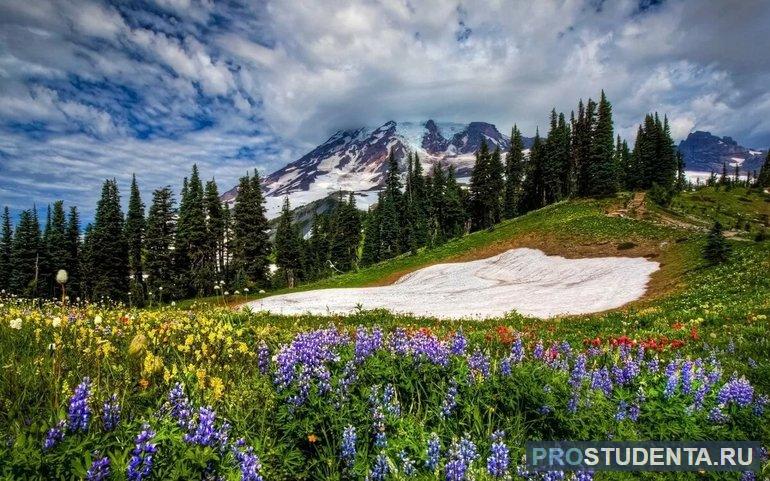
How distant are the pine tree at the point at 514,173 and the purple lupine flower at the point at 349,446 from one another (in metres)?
99.6

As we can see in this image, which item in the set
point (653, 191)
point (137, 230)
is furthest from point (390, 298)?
point (137, 230)

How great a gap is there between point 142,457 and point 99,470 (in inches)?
9.8

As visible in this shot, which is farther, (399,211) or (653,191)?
(399,211)

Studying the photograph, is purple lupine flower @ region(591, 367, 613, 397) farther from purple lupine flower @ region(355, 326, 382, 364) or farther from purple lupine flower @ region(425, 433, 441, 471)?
purple lupine flower @ region(355, 326, 382, 364)

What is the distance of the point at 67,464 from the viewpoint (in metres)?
2.66

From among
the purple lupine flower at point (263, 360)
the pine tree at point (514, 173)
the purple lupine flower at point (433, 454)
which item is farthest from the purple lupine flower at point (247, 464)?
the pine tree at point (514, 173)

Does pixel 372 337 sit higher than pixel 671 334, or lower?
higher

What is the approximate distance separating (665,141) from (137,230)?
10349 cm

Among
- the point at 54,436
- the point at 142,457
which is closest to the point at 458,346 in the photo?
the point at 142,457

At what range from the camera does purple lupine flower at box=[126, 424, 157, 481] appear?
8.72ft

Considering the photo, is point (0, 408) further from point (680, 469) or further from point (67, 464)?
point (680, 469)

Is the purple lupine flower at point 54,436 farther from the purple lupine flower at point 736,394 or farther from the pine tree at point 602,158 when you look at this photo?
the pine tree at point 602,158

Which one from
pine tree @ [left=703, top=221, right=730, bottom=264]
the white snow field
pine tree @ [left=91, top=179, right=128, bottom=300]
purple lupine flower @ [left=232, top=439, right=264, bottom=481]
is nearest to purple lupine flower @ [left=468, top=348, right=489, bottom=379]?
purple lupine flower @ [left=232, top=439, right=264, bottom=481]

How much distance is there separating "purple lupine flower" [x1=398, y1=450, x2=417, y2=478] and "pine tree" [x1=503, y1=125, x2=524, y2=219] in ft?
327
